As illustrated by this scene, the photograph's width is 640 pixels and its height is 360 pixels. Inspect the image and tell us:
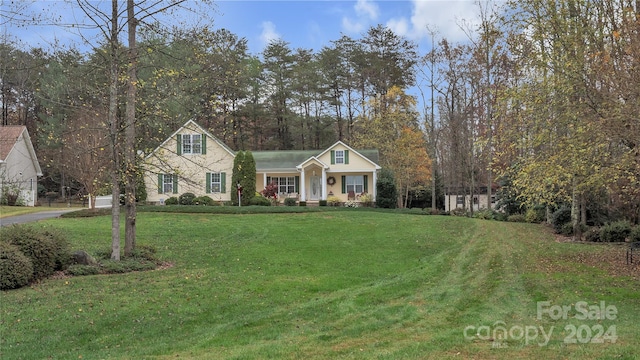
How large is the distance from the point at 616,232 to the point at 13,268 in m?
17.1

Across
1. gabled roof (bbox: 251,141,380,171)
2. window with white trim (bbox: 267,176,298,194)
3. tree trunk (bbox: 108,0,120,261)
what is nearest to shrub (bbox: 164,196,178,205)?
gabled roof (bbox: 251,141,380,171)

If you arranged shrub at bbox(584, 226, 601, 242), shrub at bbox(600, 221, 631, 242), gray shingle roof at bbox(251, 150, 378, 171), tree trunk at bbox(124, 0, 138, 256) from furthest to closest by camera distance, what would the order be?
gray shingle roof at bbox(251, 150, 378, 171) → shrub at bbox(584, 226, 601, 242) → shrub at bbox(600, 221, 631, 242) → tree trunk at bbox(124, 0, 138, 256)

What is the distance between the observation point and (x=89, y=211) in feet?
68.1

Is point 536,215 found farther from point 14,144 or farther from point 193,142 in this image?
point 14,144

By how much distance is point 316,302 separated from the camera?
727cm

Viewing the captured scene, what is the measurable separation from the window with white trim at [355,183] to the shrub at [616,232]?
17.2 meters

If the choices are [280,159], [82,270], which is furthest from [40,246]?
[280,159]

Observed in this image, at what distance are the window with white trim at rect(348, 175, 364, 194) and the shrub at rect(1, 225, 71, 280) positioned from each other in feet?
76.6

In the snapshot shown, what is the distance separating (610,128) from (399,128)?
26.9 m

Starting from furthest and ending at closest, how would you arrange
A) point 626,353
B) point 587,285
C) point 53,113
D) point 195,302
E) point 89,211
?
point 53,113
point 89,211
point 587,285
point 195,302
point 626,353

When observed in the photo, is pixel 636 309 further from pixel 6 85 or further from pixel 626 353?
pixel 6 85

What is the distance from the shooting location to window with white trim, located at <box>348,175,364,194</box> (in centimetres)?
3112

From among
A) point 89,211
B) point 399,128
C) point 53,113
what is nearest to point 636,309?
point 89,211

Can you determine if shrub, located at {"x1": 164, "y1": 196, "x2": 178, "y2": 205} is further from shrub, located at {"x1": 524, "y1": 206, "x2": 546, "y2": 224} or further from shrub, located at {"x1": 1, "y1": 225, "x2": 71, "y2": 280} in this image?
shrub, located at {"x1": 524, "y1": 206, "x2": 546, "y2": 224}
